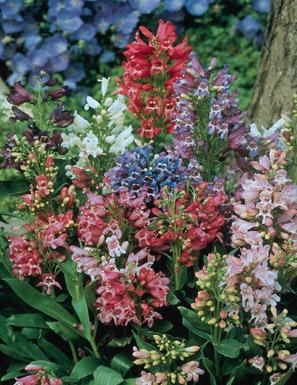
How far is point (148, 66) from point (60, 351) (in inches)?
42.9

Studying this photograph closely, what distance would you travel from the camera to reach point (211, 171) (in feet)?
11.0

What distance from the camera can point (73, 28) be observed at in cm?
673

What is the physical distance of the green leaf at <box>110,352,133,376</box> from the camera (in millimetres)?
3145

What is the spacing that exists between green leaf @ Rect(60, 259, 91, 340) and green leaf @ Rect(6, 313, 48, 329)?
22 cm

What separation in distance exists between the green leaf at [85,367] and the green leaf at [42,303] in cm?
10

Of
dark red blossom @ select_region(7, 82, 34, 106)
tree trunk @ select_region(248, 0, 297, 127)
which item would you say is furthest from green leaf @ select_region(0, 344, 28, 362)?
tree trunk @ select_region(248, 0, 297, 127)

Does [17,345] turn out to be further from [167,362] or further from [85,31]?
[85,31]

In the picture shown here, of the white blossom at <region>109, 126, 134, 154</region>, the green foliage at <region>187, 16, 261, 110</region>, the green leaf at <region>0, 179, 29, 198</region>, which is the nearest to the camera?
the white blossom at <region>109, 126, 134, 154</region>

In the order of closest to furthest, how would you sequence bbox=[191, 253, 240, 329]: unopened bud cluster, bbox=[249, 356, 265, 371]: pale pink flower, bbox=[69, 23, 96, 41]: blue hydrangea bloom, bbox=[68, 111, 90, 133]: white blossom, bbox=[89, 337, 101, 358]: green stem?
bbox=[191, 253, 240, 329]: unopened bud cluster, bbox=[249, 356, 265, 371]: pale pink flower, bbox=[89, 337, 101, 358]: green stem, bbox=[68, 111, 90, 133]: white blossom, bbox=[69, 23, 96, 41]: blue hydrangea bloom

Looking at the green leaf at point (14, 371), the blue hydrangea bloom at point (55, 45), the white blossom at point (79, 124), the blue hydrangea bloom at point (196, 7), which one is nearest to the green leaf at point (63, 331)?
the green leaf at point (14, 371)

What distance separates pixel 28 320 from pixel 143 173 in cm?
70

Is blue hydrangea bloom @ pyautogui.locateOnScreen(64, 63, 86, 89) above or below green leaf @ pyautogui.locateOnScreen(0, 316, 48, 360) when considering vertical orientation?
below

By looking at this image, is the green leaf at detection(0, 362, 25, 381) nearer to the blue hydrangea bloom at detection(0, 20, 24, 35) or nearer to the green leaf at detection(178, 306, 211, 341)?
the green leaf at detection(178, 306, 211, 341)

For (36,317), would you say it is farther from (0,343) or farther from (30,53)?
(30,53)
